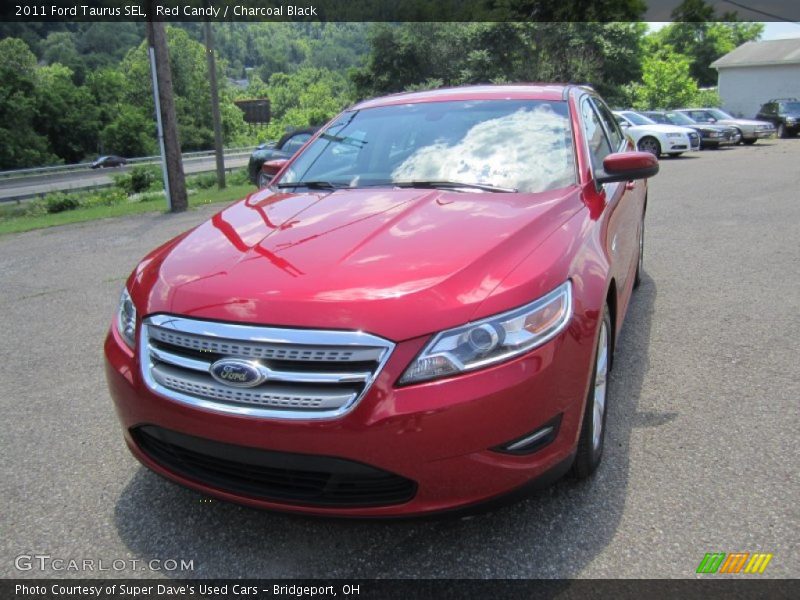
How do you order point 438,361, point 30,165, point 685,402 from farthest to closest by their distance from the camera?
point 30,165, point 685,402, point 438,361

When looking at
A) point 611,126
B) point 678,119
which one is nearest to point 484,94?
point 611,126

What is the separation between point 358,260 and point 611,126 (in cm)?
321

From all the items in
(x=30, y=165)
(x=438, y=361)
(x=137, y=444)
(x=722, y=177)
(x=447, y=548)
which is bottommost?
(x=30, y=165)

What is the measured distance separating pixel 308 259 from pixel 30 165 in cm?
8610

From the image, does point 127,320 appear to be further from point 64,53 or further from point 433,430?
point 64,53

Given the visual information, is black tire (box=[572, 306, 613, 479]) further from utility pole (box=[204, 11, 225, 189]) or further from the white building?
the white building

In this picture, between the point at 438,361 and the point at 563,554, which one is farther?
the point at 563,554

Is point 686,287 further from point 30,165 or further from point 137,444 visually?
point 30,165

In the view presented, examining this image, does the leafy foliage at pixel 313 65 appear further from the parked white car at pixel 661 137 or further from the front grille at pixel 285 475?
the front grille at pixel 285 475

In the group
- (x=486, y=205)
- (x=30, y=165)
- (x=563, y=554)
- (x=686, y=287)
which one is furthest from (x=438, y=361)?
(x=30, y=165)

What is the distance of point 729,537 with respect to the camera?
2.34 m

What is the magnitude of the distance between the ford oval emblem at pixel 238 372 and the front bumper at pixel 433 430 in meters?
0.12

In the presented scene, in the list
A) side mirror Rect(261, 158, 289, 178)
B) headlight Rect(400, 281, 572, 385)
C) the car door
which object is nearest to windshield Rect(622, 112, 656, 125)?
the car door

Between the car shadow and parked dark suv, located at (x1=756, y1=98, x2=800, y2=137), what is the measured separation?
3238cm
